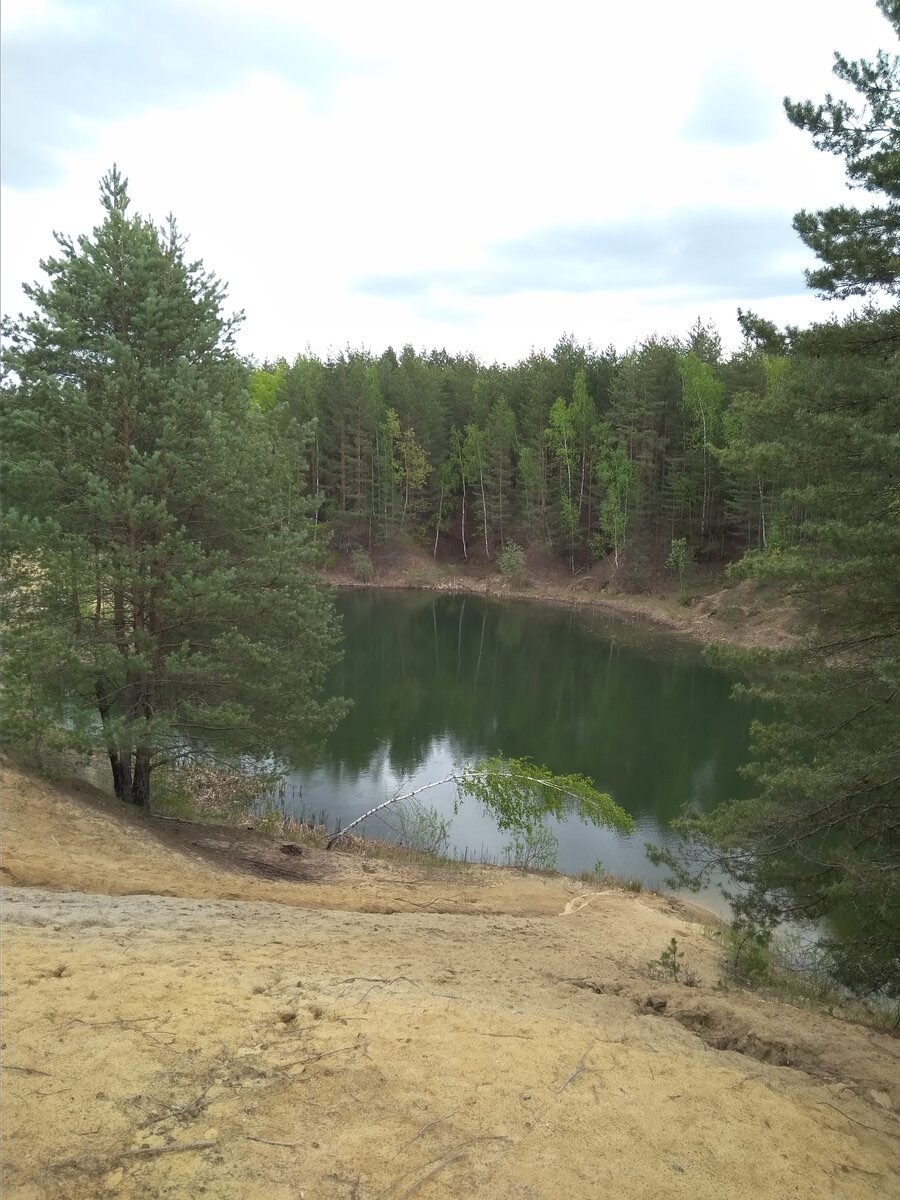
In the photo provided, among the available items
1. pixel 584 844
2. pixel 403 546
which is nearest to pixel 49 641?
pixel 584 844

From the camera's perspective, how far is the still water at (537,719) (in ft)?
60.3

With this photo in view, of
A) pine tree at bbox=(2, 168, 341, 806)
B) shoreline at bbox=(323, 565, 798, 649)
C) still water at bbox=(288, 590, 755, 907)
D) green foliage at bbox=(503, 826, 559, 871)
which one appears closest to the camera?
pine tree at bbox=(2, 168, 341, 806)

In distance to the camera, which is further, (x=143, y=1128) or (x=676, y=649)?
(x=676, y=649)

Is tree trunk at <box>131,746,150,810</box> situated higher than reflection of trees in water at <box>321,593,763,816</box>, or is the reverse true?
tree trunk at <box>131,746,150,810</box>

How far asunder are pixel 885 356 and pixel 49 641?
34.1 ft

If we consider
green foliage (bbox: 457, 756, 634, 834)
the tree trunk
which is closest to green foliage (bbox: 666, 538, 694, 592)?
green foliage (bbox: 457, 756, 634, 834)

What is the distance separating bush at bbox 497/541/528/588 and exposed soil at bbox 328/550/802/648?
47 centimetres

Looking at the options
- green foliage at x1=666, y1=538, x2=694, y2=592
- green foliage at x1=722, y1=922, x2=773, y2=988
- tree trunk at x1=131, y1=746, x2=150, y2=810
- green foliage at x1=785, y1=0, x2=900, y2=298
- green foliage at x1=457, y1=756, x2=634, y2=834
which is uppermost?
green foliage at x1=785, y1=0, x2=900, y2=298

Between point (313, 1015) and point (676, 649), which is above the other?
point (313, 1015)

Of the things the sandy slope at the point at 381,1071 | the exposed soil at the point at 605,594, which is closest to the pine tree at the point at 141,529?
the sandy slope at the point at 381,1071

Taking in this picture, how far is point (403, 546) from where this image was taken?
59875 mm

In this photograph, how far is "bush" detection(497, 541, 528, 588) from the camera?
54344 millimetres

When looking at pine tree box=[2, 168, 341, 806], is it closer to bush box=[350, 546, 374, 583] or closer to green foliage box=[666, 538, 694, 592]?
green foliage box=[666, 538, 694, 592]

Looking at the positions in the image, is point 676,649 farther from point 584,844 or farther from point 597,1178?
point 597,1178
